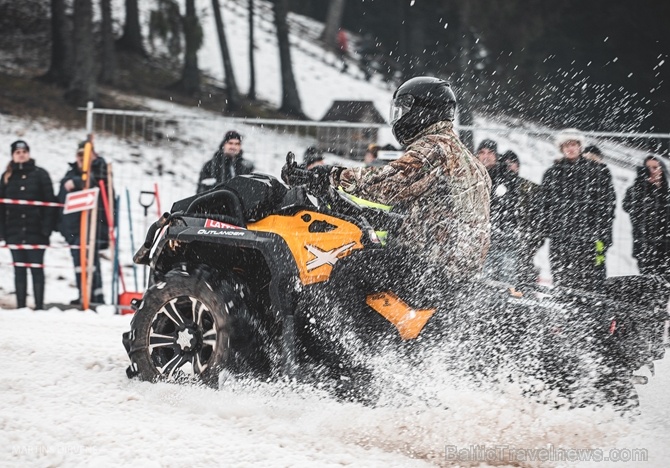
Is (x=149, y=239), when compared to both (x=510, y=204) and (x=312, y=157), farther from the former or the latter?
(x=312, y=157)

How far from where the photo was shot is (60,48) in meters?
23.8

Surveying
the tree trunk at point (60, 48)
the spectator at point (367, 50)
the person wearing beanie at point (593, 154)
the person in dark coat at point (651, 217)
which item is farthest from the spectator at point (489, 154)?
the spectator at point (367, 50)

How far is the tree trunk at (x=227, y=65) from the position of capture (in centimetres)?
2634

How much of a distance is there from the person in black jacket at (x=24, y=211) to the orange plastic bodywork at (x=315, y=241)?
17.6 feet

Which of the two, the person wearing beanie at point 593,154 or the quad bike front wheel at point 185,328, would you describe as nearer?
the quad bike front wheel at point 185,328

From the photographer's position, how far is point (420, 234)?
15.3 ft

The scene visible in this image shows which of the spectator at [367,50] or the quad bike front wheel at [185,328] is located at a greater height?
the spectator at [367,50]

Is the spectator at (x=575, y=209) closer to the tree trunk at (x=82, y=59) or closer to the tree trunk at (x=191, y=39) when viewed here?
the tree trunk at (x=82, y=59)

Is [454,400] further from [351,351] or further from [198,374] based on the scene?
[198,374]

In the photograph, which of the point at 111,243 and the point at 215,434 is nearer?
the point at 215,434

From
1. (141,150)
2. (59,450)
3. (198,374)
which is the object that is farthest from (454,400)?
(141,150)

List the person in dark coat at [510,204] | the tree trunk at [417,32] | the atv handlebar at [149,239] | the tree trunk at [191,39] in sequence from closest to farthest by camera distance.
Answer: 1. the atv handlebar at [149,239]
2. the person in dark coat at [510,204]
3. the tree trunk at [191,39]
4. the tree trunk at [417,32]

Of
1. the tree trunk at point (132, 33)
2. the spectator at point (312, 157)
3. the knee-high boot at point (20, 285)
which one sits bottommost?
the knee-high boot at point (20, 285)

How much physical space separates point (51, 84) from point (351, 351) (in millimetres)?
21714
